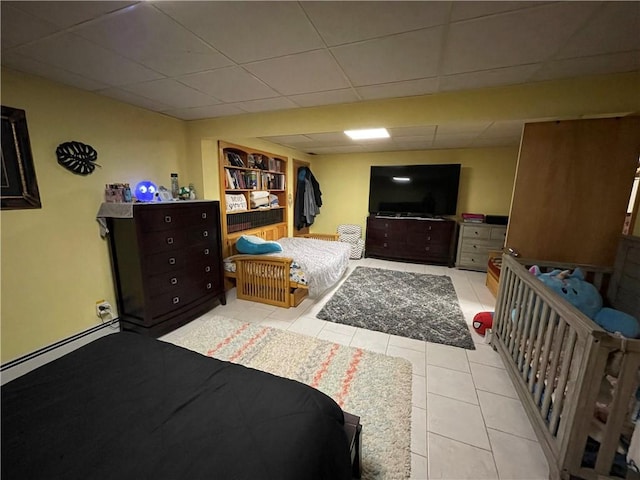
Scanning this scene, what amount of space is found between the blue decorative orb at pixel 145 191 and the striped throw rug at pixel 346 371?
135cm

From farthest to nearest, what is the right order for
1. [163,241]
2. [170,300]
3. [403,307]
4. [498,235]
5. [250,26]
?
[498,235] → [403,307] → [170,300] → [163,241] → [250,26]

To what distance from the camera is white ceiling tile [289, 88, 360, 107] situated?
218 cm

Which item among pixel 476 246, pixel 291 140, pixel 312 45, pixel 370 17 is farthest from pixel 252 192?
pixel 476 246

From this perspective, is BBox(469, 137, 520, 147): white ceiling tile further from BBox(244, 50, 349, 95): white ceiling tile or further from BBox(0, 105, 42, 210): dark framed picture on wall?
BBox(0, 105, 42, 210): dark framed picture on wall

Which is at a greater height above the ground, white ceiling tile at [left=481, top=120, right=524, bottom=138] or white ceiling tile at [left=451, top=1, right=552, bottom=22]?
white ceiling tile at [left=481, top=120, right=524, bottom=138]

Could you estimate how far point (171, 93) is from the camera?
2.24m

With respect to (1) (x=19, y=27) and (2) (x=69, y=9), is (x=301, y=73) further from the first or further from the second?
(1) (x=19, y=27)

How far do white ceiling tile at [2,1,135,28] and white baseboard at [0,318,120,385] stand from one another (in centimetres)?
232

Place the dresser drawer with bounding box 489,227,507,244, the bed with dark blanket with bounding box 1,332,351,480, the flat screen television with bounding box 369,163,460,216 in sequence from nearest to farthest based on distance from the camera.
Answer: the bed with dark blanket with bounding box 1,332,351,480 < the dresser drawer with bounding box 489,227,507,244 < the flat screen television with bounding box 369,163,460,216

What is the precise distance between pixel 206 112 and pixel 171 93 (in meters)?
0.55

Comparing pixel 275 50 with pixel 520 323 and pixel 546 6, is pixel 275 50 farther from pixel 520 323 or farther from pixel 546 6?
pixel 520 323

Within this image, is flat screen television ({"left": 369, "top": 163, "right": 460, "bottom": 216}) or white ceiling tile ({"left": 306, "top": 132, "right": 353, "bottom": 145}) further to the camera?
flat screen television ({"left": 369, "top": 163, "right": 460, "bottom": 216})

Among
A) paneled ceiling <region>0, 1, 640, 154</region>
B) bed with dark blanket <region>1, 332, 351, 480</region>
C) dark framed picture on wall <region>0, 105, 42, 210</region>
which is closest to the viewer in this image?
bed with dark blanket <region>1, 332, 351, 480</region>

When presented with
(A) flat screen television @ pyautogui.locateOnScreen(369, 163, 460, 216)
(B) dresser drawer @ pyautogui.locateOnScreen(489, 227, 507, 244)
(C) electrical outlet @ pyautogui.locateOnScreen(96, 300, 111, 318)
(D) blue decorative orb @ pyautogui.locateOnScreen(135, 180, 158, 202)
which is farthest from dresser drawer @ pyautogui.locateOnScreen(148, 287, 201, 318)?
(B) dresser drawer @ pyautogui.locateOnScreen(489, 227, 507, 244)
